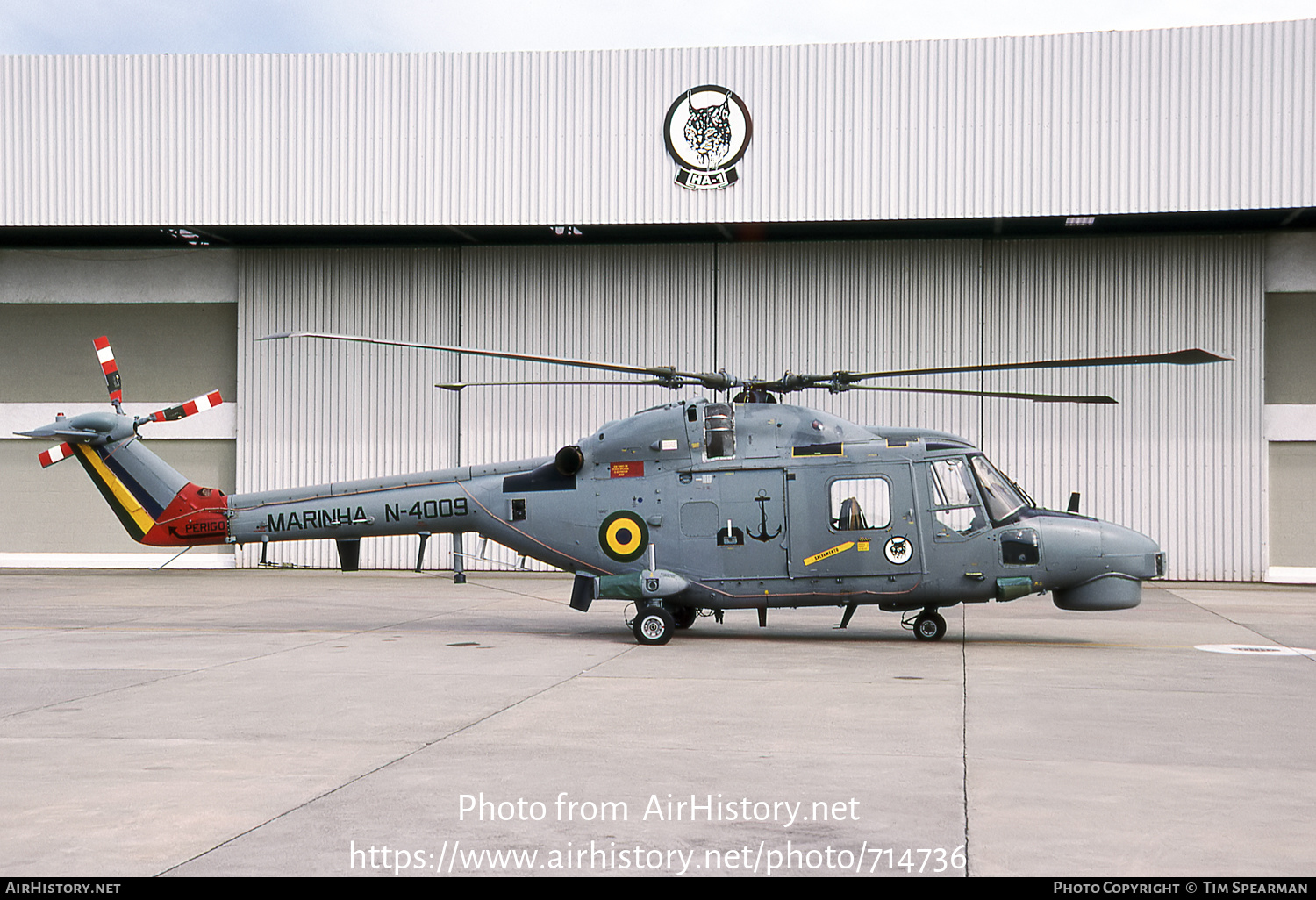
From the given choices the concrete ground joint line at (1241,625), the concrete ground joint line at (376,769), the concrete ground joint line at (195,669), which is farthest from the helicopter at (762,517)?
the concrete ground joint line at (376,769)

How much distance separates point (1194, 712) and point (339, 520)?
10.9 m

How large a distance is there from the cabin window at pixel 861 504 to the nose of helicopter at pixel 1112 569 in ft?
7.38

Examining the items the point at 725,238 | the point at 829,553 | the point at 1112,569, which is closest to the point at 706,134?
the point at 725,238

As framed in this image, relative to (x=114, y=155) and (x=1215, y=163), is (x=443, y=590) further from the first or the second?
(x=1215, y=163)

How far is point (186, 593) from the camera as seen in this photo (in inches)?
936

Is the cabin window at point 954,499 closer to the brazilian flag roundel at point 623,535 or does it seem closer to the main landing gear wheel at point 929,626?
the main landing gear wheel at point 929,626

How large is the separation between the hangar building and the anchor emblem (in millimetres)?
13102

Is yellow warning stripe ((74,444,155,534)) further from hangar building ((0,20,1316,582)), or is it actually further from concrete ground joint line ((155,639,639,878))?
hangar building ((0,20,1316,582))

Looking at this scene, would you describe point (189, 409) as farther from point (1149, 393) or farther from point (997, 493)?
point (1149, 393)

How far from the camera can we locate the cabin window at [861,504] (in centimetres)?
Answer: 1470

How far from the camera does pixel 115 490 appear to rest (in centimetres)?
1777

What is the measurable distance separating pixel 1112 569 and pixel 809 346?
15729mm

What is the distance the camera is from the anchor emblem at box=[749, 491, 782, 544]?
14962mm

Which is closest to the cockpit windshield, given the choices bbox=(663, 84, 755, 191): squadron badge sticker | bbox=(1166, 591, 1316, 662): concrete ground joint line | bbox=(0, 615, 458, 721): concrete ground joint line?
bbox=(1166, 591, 1316, 662): concrete ground joint line
